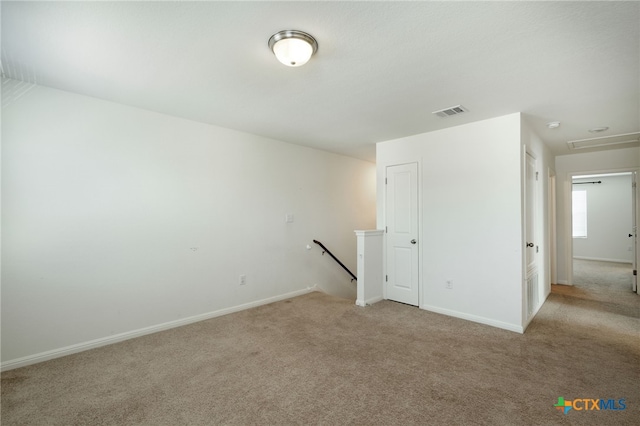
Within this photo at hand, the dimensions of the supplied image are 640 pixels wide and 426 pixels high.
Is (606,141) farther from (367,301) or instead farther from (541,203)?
(367,301)

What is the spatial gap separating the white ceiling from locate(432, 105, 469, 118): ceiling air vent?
0.12 m

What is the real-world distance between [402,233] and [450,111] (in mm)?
1782

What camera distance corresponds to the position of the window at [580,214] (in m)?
8.33

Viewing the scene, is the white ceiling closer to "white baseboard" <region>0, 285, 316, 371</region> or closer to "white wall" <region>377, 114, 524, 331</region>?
"white wall" <region>377, 114, 524, 331</region>

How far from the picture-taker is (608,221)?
7902 mm

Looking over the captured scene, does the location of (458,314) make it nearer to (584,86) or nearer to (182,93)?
(584,86)

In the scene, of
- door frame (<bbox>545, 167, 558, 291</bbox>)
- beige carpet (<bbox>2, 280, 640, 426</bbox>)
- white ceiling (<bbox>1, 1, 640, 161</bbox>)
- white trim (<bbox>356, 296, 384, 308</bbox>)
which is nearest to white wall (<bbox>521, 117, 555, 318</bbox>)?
white ceiling (<bbox>1, 1, 640, 161</bbox>)

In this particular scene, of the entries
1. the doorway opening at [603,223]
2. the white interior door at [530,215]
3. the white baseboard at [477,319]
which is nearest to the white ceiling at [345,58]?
the white interior door at [530,215]

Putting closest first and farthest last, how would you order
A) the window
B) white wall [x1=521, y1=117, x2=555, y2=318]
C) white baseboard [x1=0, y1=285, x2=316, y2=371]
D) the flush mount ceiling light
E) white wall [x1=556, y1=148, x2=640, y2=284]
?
the flush mount ceiling light, white baseboard [x1=0, y1=285, x2=316, y2=371], white wall [x1=521, y1=117, x2=555, y2=318], white wall [x1=556, y1=148, x2=640, y2=284], the window

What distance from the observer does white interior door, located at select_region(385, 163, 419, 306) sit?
4.06 m

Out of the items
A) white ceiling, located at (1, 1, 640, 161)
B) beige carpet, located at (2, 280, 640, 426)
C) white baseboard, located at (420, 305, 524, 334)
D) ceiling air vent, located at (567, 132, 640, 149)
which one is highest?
white ceiling, located at (1, 1, 640, 161)

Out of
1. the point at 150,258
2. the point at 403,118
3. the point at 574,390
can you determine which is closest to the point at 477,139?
the point at 403,118

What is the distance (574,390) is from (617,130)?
355cm

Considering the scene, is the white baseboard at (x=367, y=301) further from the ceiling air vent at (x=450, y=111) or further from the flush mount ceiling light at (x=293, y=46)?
the flush mount ceiling light at (x=293, y=46)
